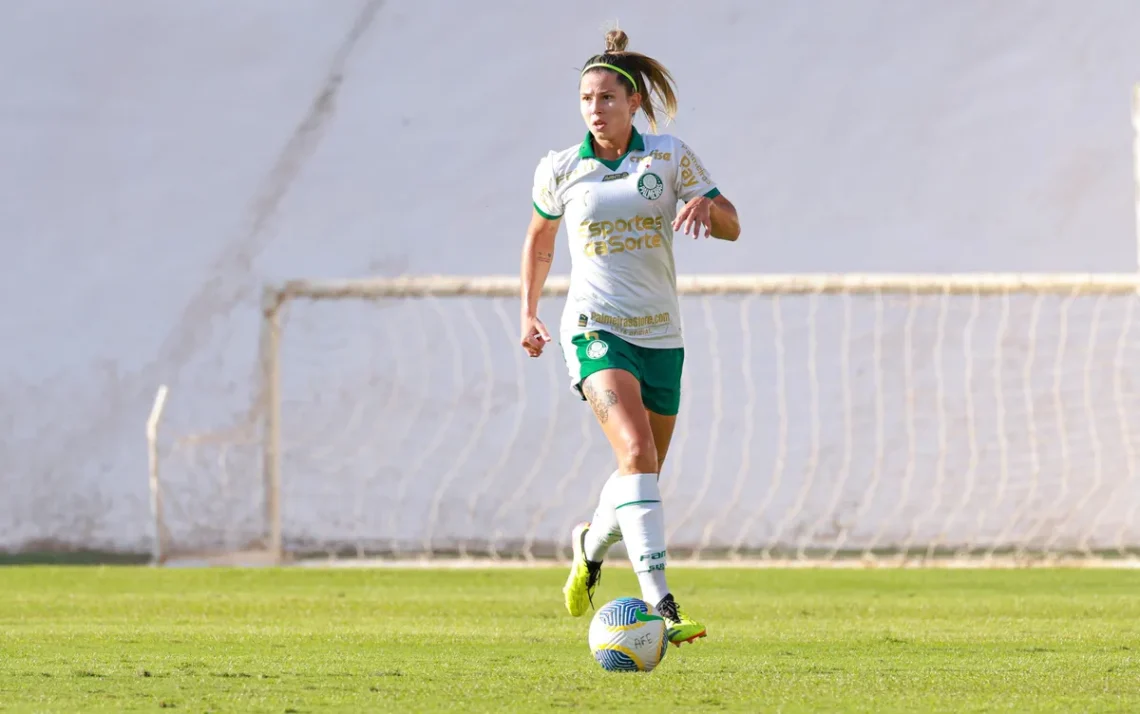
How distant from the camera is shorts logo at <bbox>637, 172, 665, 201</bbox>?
3984 millimetres

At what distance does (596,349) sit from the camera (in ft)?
13.0

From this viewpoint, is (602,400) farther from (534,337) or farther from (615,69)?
(615,69)

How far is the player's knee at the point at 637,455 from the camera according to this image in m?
3.83

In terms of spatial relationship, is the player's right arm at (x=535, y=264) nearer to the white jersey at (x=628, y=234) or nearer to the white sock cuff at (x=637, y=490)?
the white jersey at (x=628, y=234)

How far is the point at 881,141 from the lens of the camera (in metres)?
9.12

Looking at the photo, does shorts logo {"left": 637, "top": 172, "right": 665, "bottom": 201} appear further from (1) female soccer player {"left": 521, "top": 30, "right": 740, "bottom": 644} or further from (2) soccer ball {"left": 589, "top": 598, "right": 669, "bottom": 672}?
(2) soccer ball {"left": 589, "top": 598, "right": 669, "bottom": 672}

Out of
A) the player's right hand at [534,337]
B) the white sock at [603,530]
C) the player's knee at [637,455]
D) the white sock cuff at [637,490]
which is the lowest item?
the white sock at [603,530]

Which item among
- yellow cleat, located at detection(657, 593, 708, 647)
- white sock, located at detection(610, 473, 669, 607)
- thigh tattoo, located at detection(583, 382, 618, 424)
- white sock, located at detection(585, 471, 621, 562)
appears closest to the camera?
yellow cleat, located at detection(657, 593, 708, 647)

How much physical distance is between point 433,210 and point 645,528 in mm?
5666

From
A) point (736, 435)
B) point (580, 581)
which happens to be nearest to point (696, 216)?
point (580, 581)

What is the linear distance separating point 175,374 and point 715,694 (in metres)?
6.36

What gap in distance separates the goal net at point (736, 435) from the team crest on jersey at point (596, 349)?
4.28 meters

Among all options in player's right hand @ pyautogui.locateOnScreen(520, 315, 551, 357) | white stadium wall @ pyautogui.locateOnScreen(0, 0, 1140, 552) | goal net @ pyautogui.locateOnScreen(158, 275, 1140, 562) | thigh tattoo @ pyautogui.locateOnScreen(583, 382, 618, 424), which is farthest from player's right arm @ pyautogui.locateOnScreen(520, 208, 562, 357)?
white stadium wall @ pyautogui.locateOnScreen(0, 0, 1140, 552)

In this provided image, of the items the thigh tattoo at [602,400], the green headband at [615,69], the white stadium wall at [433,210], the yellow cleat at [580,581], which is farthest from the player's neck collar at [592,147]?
the white stadium wall at [433,210]
